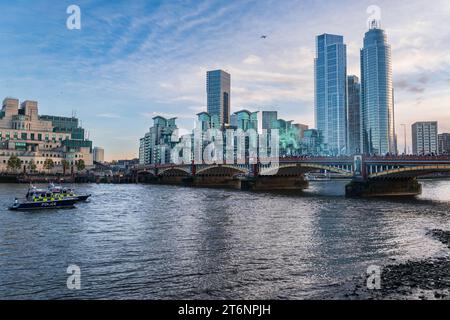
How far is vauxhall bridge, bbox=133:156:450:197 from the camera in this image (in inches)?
2950

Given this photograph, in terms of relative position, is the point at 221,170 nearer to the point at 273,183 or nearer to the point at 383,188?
the point at 273,183

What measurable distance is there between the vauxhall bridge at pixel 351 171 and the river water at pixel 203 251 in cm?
2151

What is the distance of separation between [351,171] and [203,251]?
65.4 meters

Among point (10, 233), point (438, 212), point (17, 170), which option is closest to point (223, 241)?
point (10, 233)

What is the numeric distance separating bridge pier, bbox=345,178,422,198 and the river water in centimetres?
2844

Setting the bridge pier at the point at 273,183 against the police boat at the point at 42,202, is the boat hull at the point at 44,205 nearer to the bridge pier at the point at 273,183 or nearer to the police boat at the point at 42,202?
the police boat at the point at 42,202

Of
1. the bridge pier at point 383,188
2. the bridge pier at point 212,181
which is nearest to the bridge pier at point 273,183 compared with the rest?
the bridge pier at point 212,181

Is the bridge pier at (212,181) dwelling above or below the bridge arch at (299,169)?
below

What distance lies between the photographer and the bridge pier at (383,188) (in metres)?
84.1

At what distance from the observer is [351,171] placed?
8831 cm

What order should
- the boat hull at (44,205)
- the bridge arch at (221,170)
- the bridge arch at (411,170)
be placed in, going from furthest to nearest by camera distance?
the bridge arch at (221,170) < the bridge arch at (411,170) < the boat hull at (44,205)

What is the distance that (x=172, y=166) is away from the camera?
570 ft
